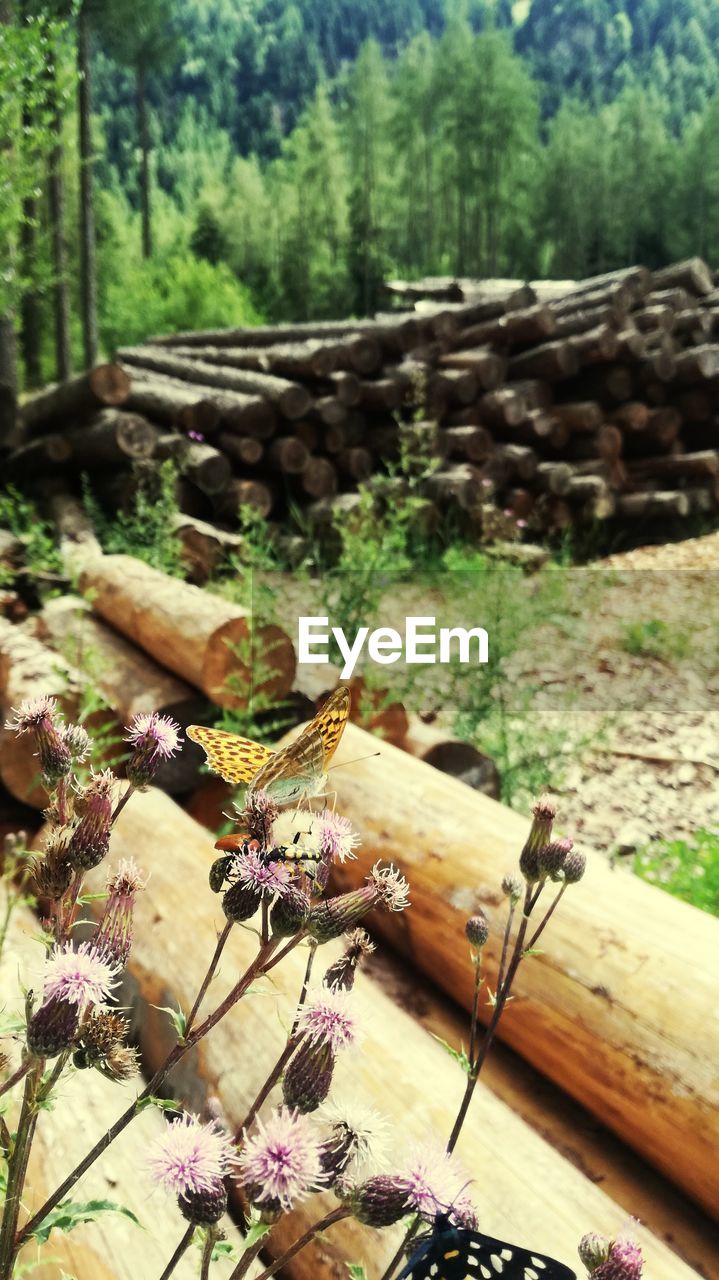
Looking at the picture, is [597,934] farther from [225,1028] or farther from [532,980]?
[225,1028]

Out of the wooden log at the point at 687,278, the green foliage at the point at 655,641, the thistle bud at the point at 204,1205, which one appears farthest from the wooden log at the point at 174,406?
the thistle bud at the point at 204,1205

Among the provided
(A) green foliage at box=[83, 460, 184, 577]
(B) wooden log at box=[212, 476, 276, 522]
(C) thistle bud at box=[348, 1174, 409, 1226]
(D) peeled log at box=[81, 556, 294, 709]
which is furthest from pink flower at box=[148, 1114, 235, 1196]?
(B) wooden log at box=[212, 476, 276, 522]

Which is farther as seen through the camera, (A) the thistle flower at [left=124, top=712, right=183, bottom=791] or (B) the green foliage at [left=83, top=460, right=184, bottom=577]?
(B) the green foliage at [left=83, top=460, right=184, bottom=577]

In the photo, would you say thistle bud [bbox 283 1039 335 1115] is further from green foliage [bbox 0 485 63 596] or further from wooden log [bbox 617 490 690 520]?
wooden log [bbox 617 490 690 520]

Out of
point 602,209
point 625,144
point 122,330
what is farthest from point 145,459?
point 625,144

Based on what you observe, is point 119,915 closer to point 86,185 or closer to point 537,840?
point 537,840
